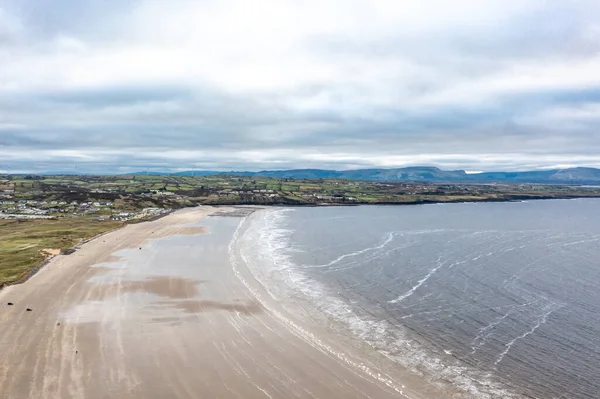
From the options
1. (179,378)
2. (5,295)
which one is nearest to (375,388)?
(179,378)

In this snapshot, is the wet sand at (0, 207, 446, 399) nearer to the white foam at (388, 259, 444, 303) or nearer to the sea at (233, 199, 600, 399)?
the sea at (233, 199, 600, 399)

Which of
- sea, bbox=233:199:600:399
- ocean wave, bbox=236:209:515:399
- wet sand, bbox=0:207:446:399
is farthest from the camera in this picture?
→ sea, bbox=233:199:600:399

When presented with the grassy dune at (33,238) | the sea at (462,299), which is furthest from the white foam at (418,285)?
the grassy dune at (33,238)

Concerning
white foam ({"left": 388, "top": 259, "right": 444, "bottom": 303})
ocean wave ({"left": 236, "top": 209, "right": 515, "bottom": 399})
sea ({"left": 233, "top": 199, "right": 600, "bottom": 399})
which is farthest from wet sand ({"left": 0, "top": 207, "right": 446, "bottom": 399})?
white foam ({"left": 388, "top": 259, "right": 444, "bottom": 303})

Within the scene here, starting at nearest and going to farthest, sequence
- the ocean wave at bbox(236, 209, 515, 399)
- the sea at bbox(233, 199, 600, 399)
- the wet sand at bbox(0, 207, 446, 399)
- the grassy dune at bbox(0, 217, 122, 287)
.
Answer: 1. the wet sand at bbox(0, 207, 446, 399)
2. the ocean wave at bbox(236, 209, 515, 399)
3. the sea at bbox(233, 199, 600, 399)
4. the grassy dune at bbox(0, 217, 122, 287)

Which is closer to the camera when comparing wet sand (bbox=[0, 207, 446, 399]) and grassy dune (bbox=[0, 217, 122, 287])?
wet sand (bbox=[0, 207, 446, 399])

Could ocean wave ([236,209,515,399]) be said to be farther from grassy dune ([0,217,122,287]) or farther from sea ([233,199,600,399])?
grassy dune ([0,217,122,287])

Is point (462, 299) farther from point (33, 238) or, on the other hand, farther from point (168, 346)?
point (33, 238)

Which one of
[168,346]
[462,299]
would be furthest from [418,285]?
[168,346]

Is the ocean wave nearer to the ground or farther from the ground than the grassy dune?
nearer to the ground
